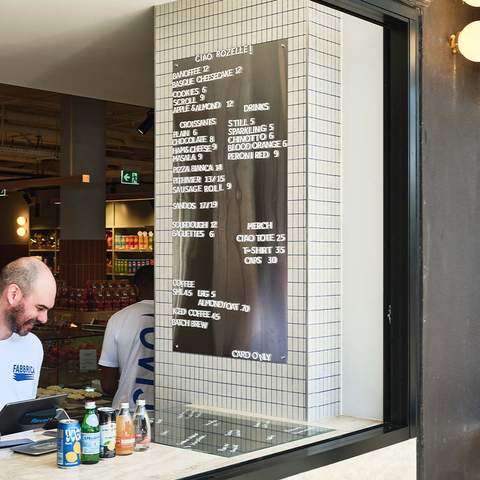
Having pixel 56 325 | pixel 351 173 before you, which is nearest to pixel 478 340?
pixel 351 173

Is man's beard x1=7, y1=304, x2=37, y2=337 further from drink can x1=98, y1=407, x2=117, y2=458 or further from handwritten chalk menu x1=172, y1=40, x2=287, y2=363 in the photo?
drink can x1=98, y1=407, x2=117, y2=458

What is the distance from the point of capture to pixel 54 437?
3475mm

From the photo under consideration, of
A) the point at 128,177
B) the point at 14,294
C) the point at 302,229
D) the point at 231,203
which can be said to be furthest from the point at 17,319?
the point at 128,177

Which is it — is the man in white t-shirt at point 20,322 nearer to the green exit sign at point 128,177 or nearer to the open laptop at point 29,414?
the open laptop at point 29,414

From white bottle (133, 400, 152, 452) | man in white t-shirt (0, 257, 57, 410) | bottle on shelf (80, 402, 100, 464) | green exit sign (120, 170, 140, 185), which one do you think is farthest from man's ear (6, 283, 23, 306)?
green exit sign (120, 170, 140, 185)

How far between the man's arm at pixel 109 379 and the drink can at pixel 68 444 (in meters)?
1.98

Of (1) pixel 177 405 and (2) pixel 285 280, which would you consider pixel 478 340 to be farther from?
(1) pixel 177 405

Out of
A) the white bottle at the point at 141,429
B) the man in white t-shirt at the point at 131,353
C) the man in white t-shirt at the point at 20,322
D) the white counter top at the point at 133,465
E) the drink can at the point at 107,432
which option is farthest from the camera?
the man in white t-shirt at the point at 131,353

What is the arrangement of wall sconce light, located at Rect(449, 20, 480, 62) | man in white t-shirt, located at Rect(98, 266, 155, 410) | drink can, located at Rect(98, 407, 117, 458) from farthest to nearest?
1. man in white t-shirt, located at Rect(98, 266, 155, 410)
2. wall sconce light, located at Rect(449, 20, 480, 62)
3. drink can, located at Rect(98, 407, 117, 458)

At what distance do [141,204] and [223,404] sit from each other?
1292 centimetres

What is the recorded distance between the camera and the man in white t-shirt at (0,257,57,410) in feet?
13.6

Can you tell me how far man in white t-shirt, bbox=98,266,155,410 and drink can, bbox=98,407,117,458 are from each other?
1.54 m

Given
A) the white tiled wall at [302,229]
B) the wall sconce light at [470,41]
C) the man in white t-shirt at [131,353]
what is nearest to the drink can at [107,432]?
the white tiled wall at [302,229]

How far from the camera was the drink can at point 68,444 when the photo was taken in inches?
116
